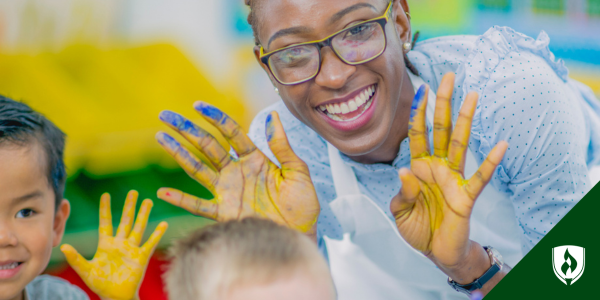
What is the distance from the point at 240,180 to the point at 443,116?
0.45 metres

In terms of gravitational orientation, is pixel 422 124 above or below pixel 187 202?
above

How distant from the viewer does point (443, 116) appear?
3.17ft

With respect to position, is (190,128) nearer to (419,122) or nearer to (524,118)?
(419,122)

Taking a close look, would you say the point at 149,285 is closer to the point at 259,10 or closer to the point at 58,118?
the point at 58,118

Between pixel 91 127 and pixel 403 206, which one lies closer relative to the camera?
pixel 403 206

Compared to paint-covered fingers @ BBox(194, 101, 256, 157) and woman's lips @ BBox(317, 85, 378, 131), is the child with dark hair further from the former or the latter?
woman's lips @ BBox(317, 85, 378, 131)

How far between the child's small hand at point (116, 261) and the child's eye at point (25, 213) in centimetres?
10

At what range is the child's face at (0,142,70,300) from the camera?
1051 mm

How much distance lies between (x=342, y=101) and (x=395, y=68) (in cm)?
14

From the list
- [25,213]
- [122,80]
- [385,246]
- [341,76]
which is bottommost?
[385,246]

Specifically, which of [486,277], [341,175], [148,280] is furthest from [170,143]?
[148,280]

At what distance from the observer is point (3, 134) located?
1117 mm

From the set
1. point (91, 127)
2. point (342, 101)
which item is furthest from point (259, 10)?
point (91, 127)

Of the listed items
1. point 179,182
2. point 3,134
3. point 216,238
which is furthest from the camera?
point 179,182
